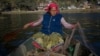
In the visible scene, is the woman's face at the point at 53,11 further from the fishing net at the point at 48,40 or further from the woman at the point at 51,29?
the fishing net at the point at 48,40

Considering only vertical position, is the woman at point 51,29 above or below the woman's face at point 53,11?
below

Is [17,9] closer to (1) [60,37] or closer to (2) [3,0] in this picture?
(2) [3,0]

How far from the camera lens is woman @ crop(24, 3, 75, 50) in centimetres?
1546

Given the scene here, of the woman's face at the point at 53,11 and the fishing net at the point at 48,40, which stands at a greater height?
the woman's face at the point at 53,11

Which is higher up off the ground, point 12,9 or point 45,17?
point 45,17

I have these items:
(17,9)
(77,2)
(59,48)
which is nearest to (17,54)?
(59,48)

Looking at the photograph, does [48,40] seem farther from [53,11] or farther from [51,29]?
[53,11]

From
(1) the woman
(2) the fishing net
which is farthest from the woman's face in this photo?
(2) the fishing net

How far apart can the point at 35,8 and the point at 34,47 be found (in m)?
115

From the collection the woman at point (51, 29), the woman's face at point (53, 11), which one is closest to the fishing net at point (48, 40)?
the woman at point (51, 29)

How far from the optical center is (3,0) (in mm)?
115562

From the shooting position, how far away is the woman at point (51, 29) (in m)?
15.5

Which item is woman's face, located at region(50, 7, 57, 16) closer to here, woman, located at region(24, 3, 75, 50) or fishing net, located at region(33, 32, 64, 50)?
woman, located at region(24, 3, 75, 50)

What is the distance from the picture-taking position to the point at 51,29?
1563 cm
